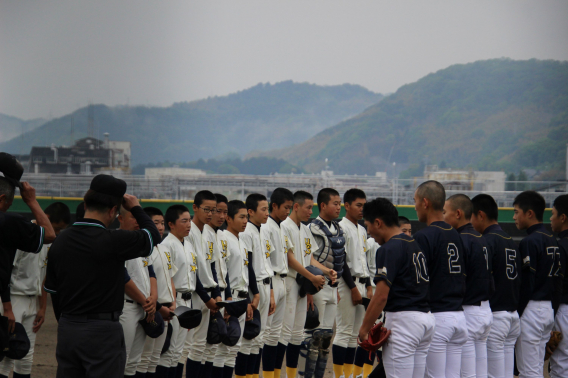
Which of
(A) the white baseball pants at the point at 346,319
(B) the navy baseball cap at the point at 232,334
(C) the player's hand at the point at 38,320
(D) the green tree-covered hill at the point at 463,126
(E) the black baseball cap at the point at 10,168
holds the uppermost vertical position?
(D) the green tree-covered hill at the point at 463,126

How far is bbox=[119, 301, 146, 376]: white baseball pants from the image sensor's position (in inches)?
169

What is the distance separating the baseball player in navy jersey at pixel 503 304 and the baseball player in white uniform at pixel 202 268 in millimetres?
2471

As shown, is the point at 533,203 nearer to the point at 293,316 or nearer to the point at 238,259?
the point at 293,316

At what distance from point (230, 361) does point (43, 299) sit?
1848mm

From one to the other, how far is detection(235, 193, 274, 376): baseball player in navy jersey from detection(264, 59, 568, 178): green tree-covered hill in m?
42.5

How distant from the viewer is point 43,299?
5062mm

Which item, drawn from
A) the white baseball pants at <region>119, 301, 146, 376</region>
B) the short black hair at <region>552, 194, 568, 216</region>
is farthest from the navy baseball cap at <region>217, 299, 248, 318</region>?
the short black hair at <region>552, 194, 568, 216</region>

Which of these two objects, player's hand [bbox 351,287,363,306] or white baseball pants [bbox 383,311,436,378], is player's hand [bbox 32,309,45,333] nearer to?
white baseball pants [bbox 383,311,436,378]

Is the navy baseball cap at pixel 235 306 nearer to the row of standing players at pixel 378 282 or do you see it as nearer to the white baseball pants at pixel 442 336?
the row of standing players at pixel 378 282

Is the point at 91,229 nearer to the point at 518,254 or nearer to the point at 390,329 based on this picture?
the point at 390,329

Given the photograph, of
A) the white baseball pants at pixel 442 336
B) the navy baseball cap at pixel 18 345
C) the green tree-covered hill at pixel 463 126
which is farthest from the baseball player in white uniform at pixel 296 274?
the green tree-covered hill at pixel 463 126

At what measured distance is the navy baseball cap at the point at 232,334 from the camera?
16.4ft

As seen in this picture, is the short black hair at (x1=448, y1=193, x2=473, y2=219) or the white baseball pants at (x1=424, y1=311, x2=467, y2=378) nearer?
the white baseball pants at (x1=424, y1=311, x2=467, y2=378)

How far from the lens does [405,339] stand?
3.70m
